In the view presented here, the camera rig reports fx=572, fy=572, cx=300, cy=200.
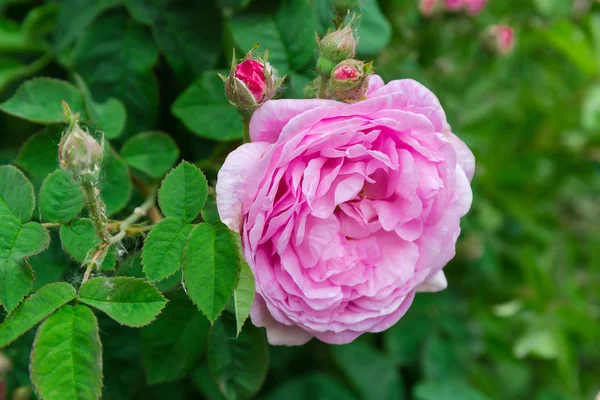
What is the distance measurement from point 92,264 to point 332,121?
330 millimetres

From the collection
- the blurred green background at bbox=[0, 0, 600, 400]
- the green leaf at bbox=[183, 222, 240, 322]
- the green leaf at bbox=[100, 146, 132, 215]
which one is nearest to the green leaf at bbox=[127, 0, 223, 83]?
the blurred green background at bbox=[0, 0, 600, 400]

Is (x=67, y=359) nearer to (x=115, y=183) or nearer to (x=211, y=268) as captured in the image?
(x=211, y=268)

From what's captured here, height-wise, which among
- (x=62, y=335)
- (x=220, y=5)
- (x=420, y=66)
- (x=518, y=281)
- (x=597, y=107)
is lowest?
(x=518, y=281)

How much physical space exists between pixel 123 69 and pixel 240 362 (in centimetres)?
58

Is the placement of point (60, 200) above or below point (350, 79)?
below

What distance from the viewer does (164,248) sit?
0.68 meters

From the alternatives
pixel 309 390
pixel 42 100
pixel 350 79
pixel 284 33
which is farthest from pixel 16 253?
pixel 309 390

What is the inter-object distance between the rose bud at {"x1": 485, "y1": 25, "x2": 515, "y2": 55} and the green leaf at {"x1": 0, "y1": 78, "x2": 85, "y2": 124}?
103cm

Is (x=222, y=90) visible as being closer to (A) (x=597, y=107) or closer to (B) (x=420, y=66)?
(B) (x=420, y=66)

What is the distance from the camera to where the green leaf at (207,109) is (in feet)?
3.06

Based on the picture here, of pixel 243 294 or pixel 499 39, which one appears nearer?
pixel 243 294

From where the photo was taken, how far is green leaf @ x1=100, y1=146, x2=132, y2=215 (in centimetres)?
87

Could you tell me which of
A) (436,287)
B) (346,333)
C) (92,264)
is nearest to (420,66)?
(436,287)

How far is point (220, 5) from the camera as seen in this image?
3.34 feet
